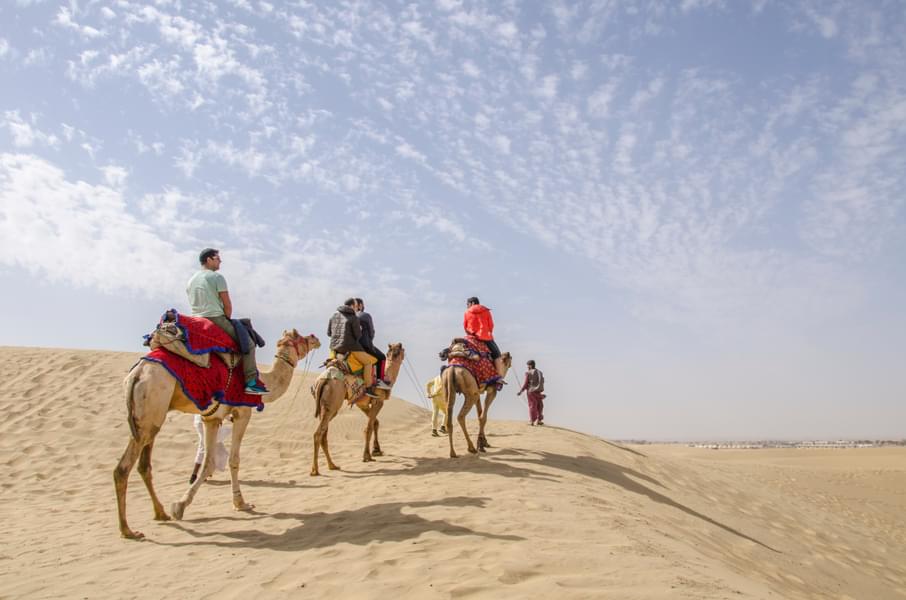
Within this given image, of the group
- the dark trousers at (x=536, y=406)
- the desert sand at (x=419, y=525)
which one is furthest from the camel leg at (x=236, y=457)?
the dark trousers at (x=536, y=406)

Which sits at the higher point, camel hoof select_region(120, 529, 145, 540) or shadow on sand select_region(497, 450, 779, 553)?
shadow on sand select_region(497, 450, 779, 553)

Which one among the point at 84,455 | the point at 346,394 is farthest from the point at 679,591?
the point at 84,455

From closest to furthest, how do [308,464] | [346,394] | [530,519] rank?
[530,519] → [346,394] → [308,464]

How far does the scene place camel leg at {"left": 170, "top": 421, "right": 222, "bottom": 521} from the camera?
818cm

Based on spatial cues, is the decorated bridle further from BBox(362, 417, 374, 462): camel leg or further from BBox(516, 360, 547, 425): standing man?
BBox(516, 360, 547, 425): standing man

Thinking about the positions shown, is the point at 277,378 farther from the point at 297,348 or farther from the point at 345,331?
the point at 345,331

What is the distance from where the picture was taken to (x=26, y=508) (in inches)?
402

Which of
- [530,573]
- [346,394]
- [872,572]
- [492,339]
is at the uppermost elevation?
[492,339]

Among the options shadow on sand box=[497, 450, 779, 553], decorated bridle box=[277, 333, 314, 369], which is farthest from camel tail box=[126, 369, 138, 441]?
shadow on sand box=[497, 450, 779, 553]

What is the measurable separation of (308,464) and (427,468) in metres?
4.21

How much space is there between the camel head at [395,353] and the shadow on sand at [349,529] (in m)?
5.93

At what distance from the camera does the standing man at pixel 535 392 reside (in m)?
19.7

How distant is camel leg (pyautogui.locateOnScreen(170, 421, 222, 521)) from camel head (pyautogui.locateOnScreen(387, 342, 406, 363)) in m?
5.44

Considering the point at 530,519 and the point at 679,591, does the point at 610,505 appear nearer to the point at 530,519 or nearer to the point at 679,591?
the point at 530,519
